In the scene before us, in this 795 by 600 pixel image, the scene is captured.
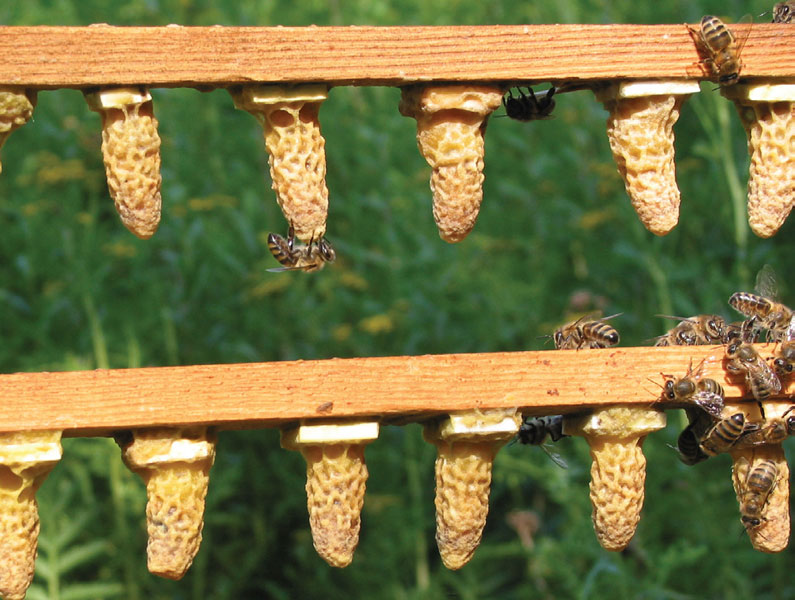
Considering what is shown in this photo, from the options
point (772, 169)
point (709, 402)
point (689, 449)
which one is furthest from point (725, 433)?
point (772, 169)

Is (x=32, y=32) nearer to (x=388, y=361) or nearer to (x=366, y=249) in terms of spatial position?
(x=388, y=361)

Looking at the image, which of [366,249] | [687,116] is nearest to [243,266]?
[366,249]

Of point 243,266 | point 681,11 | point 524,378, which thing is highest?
point 681,11

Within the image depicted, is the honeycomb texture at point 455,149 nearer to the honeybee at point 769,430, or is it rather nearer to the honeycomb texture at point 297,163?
the honeycomb texture at point 297,163

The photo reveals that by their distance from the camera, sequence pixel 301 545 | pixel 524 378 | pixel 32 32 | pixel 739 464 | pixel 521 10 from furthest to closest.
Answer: pixel 521 10 → pixel 301 545 → pixel 739 464 → pixel 524 378 → pixel 32 32

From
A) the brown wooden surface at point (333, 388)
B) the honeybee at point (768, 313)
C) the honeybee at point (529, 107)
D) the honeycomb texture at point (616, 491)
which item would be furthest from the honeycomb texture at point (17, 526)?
the honeybee at point (768, 313)

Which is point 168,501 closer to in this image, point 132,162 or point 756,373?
A: point 132,162
